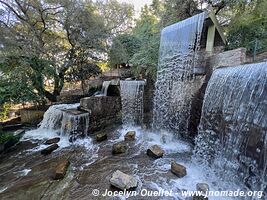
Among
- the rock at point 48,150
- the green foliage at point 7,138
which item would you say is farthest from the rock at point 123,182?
the green foliage at point 7,138

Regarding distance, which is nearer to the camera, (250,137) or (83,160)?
(250,137)

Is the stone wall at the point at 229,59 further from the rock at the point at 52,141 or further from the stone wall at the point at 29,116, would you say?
the stone wall at the point at 29,116

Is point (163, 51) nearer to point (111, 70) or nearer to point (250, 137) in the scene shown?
point (250, 137)

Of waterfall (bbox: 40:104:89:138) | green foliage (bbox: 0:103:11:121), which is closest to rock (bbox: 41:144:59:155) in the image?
waterfall (bbox: 40:104:89:138)

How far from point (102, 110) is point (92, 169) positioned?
2.82m

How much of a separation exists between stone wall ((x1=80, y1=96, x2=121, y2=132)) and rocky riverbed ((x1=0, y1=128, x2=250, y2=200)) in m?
0.80

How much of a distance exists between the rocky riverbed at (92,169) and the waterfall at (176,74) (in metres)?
0.70

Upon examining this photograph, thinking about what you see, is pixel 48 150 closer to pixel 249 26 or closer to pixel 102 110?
pixel 102 110

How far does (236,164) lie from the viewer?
126 inches

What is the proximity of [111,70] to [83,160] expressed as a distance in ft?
25.9

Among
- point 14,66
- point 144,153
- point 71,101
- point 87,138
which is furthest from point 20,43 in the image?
point 144,153

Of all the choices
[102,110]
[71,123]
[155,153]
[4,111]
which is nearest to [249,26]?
[155,153]

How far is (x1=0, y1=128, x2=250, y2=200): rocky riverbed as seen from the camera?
3.20 meters

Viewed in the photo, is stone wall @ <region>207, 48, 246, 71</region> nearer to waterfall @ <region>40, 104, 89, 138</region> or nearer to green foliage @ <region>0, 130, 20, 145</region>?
waterfall @ <region>40, 104, 89, 138</region>
